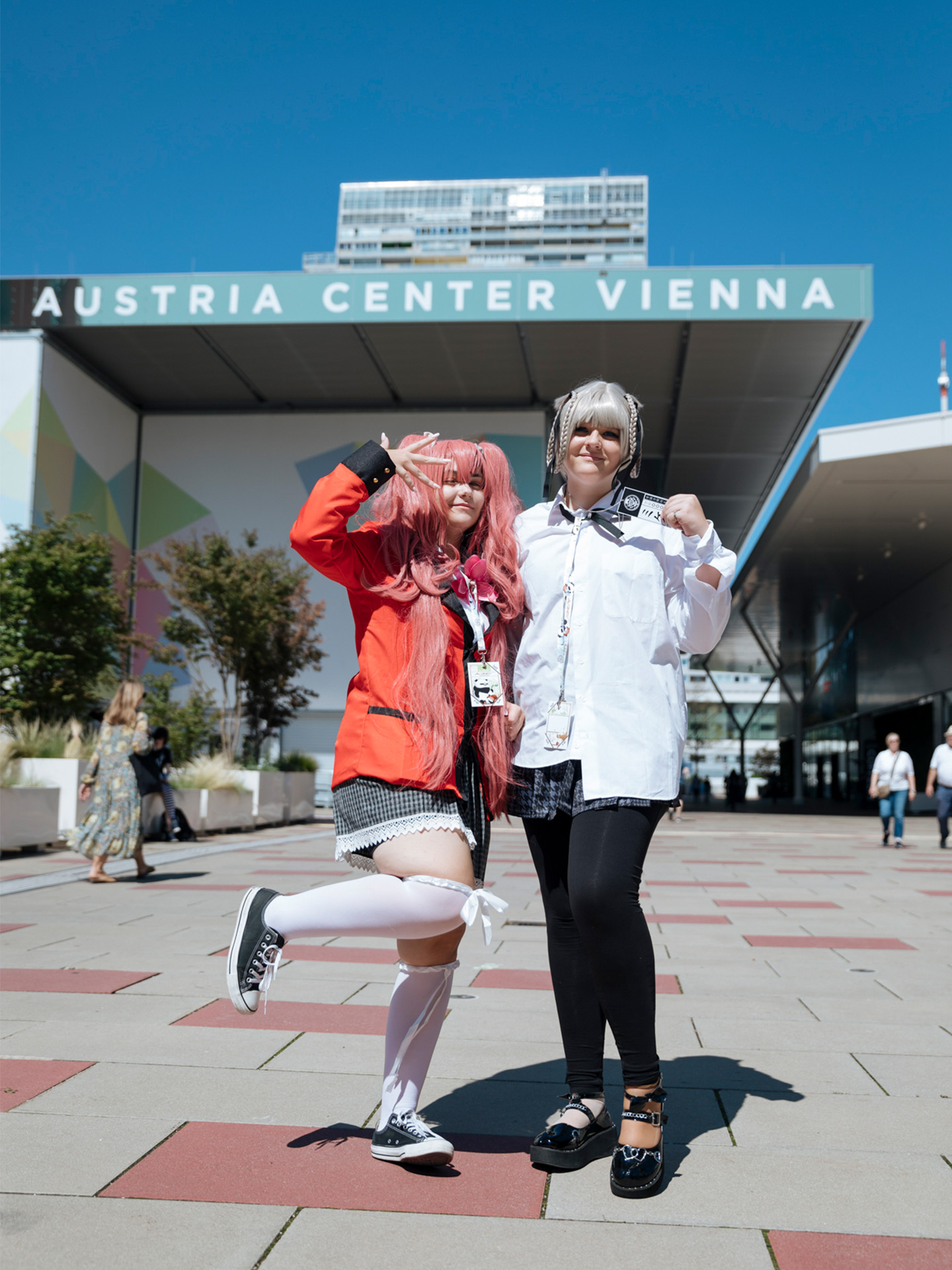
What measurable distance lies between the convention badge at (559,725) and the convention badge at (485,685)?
122 millimetres

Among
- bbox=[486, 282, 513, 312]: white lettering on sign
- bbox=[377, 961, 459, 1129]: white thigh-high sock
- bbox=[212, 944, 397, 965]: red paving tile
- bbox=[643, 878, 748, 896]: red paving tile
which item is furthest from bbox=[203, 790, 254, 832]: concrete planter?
bbox=[377, 961, 459, 1129]: white thigh-high sock

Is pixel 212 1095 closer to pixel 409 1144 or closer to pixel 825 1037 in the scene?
pixel 409 1144

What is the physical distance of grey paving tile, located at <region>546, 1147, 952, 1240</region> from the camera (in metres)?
2.15

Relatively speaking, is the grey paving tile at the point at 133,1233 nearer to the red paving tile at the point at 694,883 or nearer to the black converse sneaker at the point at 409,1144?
the black converse sneaker at the point at 409,1144

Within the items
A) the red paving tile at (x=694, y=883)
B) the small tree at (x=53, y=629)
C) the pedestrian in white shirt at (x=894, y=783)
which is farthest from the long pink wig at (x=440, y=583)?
the small tree at (x=53, y=629)

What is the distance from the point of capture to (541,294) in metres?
23.0

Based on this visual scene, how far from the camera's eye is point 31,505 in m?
23.3

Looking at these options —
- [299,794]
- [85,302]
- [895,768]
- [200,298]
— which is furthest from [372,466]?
[85,302]

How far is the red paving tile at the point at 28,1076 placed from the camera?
289 cm

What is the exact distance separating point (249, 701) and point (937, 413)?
44.9 ft

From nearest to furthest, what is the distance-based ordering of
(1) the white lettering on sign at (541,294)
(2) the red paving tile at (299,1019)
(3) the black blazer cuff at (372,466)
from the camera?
(3) the black blazer cuff at (372,466)
(2) the red paving tile at (299,1019)
(1) the white lettering on sign at (541,294)

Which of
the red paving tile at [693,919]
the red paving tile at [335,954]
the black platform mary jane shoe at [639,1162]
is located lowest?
the red paving tile at [693,919]

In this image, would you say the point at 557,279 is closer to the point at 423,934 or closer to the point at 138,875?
the point at 138,875

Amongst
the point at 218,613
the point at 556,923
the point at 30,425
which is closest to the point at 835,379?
the point at 218,613
